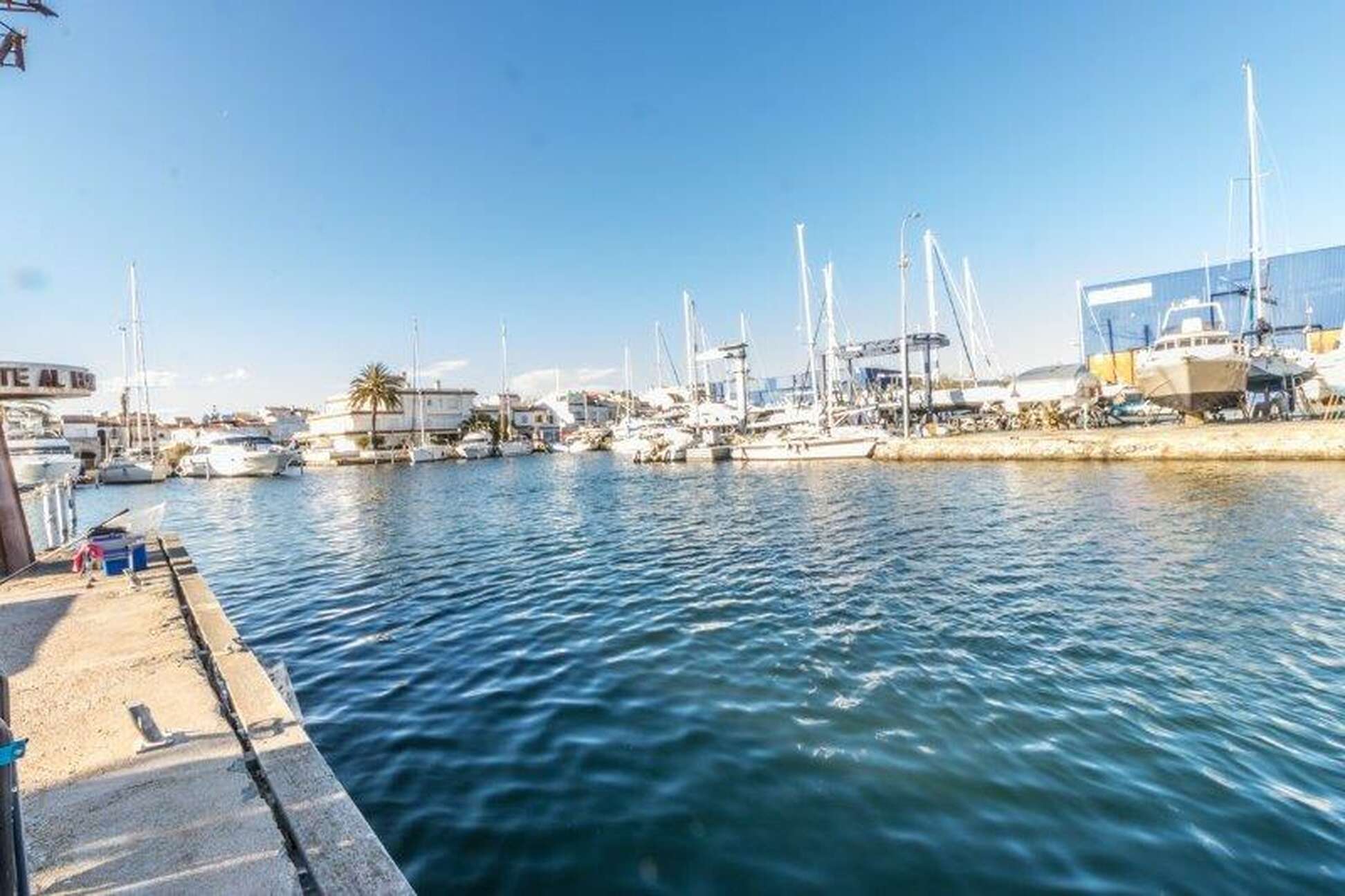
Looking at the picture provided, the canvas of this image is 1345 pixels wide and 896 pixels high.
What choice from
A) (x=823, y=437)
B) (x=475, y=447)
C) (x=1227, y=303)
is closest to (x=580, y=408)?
(x=475, y=447)

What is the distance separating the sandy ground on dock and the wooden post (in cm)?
639

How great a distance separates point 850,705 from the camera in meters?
6.70

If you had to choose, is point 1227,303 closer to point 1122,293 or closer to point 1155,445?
point 1122,293

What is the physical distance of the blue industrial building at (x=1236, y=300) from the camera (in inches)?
2282

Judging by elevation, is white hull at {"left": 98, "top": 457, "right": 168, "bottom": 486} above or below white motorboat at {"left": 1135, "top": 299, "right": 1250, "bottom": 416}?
below

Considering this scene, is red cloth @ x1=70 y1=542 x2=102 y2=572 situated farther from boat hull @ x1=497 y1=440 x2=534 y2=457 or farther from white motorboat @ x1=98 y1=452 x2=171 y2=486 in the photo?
boat hull @ x1=497 y1=440 x2=534 y2=457

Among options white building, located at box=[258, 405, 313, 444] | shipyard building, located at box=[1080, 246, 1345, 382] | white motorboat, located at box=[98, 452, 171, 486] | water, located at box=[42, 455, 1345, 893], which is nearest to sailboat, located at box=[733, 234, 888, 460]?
water, located at box=[42, 455, 1345, 893]

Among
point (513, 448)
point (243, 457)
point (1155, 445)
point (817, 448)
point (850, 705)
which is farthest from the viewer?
point (513, 448)

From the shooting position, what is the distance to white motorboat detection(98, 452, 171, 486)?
191 ft

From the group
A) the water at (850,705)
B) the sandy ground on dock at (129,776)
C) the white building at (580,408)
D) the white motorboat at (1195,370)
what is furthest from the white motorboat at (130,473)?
the white motorboat at (1195,370)

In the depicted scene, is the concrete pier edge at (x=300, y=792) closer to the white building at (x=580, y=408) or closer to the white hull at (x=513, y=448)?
the white hull at (x=513, y=448)

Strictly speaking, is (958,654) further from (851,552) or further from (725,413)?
(725,413)

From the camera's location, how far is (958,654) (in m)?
7.89

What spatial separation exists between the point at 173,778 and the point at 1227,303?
83793 mm
